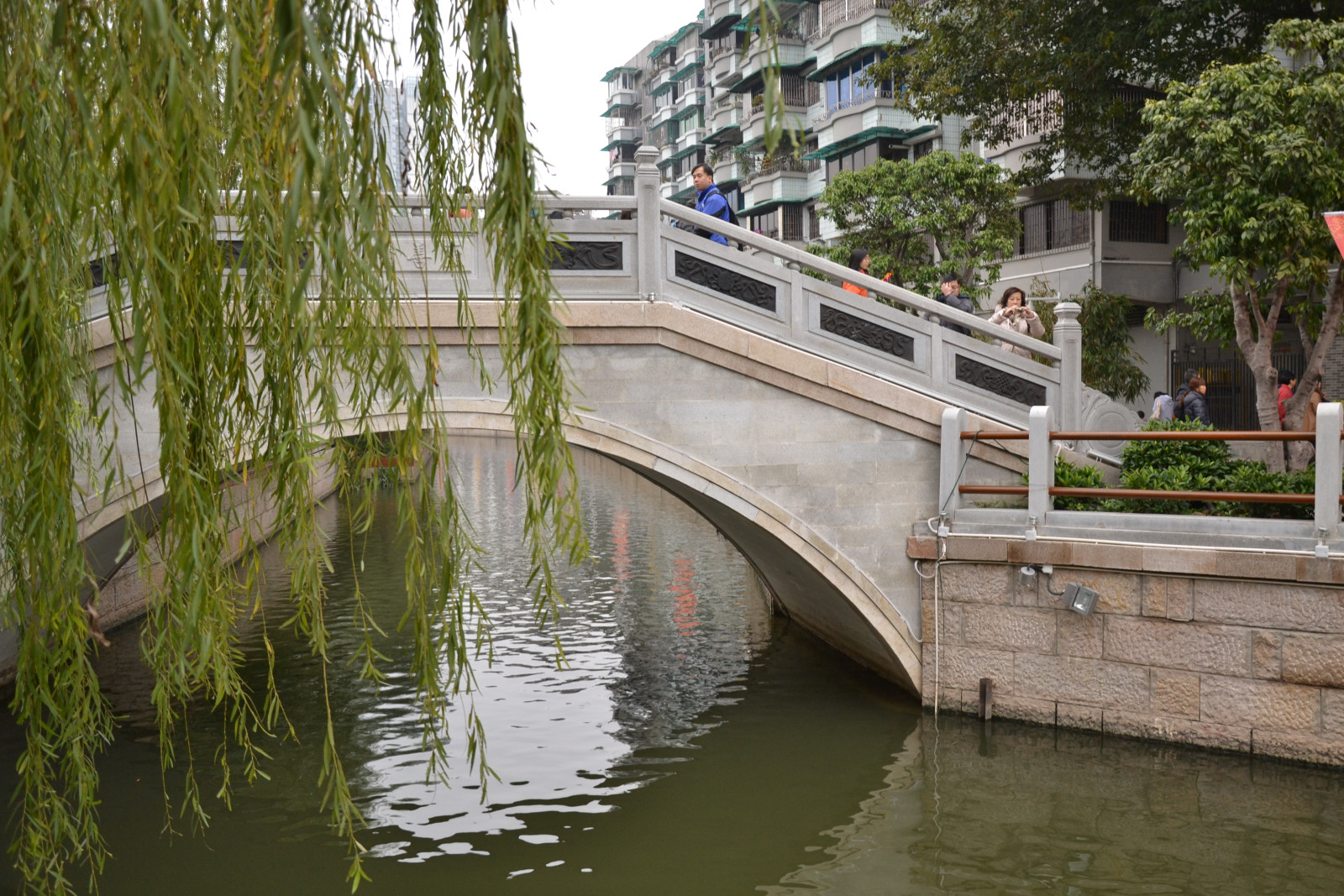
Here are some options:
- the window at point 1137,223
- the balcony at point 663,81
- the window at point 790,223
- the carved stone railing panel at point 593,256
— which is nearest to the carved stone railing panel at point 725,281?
the carved stone railing panel at point 593,256

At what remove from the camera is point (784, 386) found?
27.0 feet

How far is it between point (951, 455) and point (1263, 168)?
3430 millimetres

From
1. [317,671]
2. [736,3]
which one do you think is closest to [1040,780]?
[317,671]

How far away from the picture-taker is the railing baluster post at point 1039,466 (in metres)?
7.90

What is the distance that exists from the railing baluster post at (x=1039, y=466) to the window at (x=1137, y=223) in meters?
12.7

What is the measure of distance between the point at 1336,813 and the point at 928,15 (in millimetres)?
11074

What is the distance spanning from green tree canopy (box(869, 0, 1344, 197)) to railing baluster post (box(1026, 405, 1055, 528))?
6690 millimetres

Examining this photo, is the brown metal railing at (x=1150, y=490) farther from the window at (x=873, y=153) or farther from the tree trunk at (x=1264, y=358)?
the window at (x=873, y=153)

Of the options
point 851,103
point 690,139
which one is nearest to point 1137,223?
point 851,103

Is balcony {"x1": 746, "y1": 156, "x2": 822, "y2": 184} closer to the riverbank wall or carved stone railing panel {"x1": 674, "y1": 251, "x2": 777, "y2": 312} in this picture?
carved stone railing panel {"x1": 674, "y1": 251, "x2": 777, "y2": 312}

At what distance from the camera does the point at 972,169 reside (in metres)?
16.3

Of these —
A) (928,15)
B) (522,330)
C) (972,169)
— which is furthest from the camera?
(972,169)

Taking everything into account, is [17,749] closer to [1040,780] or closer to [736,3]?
[1040,780]

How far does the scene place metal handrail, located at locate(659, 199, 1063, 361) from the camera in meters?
8.10
